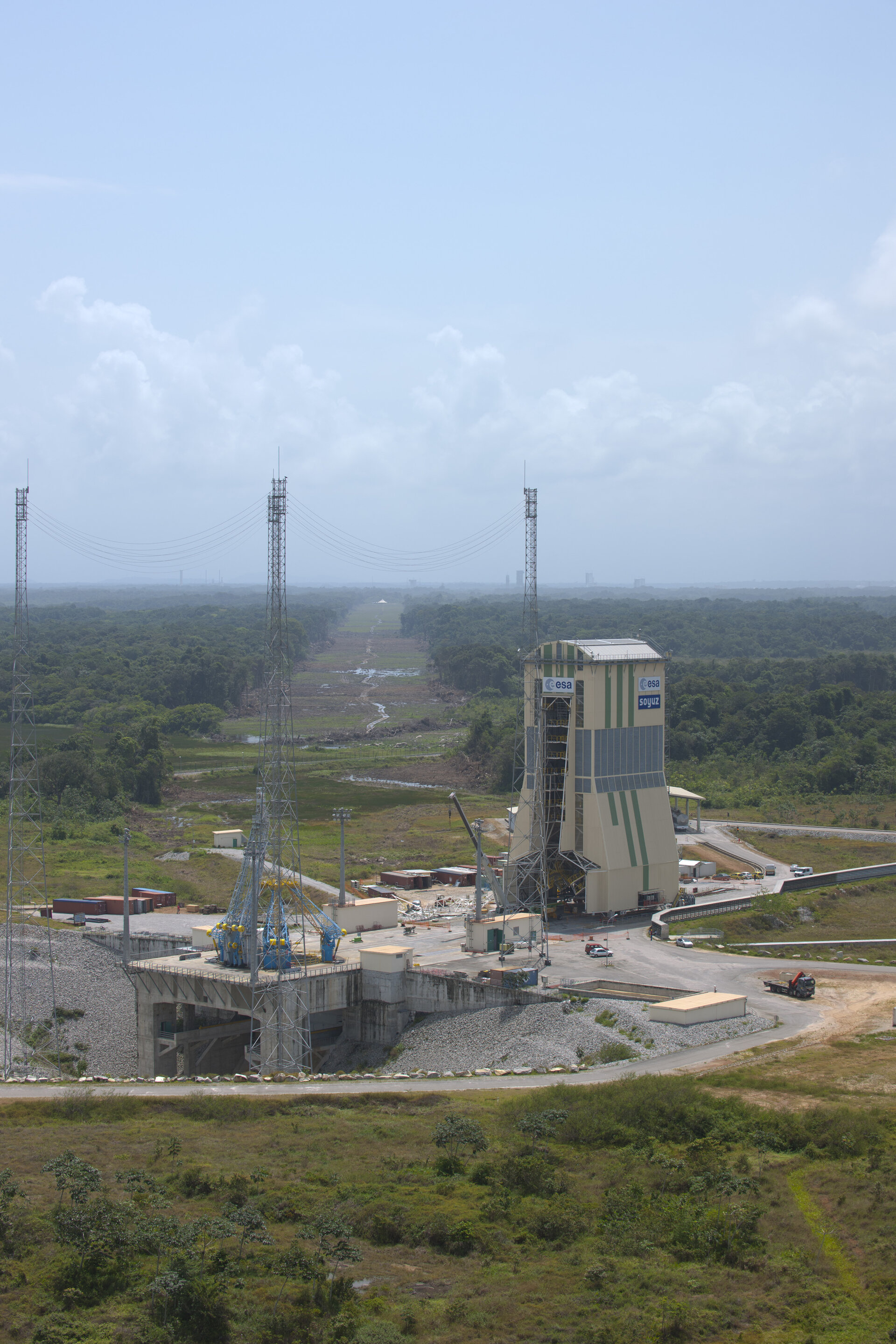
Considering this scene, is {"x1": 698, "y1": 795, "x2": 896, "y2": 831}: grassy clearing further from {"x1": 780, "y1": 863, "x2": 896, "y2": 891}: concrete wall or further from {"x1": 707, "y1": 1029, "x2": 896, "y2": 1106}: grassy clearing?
{"x1": 707, "y1": 1029, "x2": 896, "y2": 1106}: grassy clearing

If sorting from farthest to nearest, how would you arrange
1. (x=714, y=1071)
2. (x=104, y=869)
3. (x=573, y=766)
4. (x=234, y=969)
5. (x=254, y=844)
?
(x=104, y=869) → (x=573, y=766) → (x=234, y=969) → (x=254, y=844) → (x=714, y=1071)

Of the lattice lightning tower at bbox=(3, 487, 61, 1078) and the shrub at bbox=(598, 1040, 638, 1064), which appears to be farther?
the lattice lightning tower at bbox=(3, 487, 61, 1078)

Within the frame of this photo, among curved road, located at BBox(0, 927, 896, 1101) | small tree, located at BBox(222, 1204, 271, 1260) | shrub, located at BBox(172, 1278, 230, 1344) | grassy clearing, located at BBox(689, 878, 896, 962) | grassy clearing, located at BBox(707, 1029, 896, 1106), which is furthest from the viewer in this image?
grassy clearing, located at BBox(689, 878, 896, 962)

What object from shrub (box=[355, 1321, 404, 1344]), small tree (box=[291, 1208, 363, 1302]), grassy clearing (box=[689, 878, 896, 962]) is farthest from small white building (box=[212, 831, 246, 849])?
shrub (box=[355, 1321, 404, 1344])

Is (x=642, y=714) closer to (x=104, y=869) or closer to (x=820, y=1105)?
(x=820, y=1105)

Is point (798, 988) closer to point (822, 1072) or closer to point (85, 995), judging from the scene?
point (822, 1072)

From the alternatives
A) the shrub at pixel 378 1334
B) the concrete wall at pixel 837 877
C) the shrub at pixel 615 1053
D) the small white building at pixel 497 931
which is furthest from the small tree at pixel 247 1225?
the concrete wall at pixel 837 877

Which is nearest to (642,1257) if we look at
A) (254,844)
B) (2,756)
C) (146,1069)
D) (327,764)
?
(254,844)
